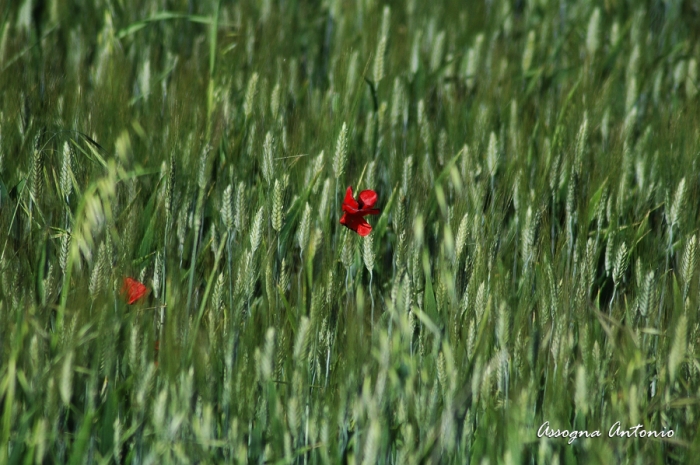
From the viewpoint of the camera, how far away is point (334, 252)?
1.20 metres

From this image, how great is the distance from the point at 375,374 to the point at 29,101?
0.73m

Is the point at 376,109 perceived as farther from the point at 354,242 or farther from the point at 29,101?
the point at 29,101

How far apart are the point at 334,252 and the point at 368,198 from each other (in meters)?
0.09

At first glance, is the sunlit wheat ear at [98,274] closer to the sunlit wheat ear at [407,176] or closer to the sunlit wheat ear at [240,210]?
the sunlit wheat ear at [240,210]

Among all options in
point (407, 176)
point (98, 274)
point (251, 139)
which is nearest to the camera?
point (98, 274)

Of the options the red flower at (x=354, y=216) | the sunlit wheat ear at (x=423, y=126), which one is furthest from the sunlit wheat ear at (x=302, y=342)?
the sunlit wheat ear at (x=423, y=126)

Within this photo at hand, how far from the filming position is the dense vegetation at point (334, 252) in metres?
0.84

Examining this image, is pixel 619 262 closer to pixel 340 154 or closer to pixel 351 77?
pixel 340 154

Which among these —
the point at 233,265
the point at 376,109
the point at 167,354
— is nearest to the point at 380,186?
the point at 376,109

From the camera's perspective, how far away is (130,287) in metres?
0.99

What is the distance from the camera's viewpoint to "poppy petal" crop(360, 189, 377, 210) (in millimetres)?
1197

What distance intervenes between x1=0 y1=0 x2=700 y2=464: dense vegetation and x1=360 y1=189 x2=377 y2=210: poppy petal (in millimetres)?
52

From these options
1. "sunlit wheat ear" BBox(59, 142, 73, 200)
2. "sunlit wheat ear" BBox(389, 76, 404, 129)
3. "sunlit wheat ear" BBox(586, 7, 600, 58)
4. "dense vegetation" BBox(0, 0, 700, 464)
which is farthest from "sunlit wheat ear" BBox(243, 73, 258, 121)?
"sunlit wheat ear" BBox(586, 7, 600, 58)

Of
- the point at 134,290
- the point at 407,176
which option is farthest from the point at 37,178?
the point at 407,176
